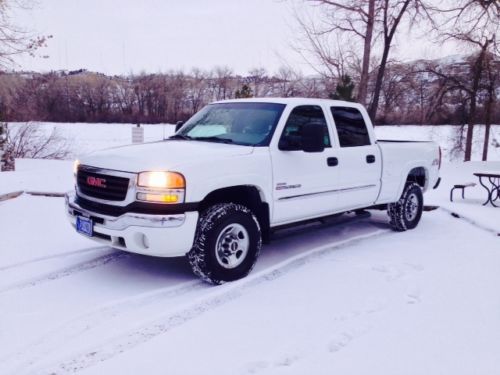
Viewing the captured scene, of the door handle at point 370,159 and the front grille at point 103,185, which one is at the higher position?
the door handle at point 370,159

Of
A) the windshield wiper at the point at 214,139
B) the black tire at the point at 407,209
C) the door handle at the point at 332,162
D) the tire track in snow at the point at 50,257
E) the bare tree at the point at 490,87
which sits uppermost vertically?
the bare tree at the point at 490,87

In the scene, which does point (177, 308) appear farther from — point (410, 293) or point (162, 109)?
point (162, 109)

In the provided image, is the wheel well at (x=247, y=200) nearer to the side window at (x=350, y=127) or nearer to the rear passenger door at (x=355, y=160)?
the rear passenger door at (x=355, y=160)

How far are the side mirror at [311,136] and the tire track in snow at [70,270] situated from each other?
8.13ft

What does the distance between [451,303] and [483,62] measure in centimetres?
1578

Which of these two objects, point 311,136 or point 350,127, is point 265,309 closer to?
point 311,136

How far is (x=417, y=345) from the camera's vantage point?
3.25 m

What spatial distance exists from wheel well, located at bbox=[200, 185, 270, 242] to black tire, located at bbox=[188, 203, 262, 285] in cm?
13

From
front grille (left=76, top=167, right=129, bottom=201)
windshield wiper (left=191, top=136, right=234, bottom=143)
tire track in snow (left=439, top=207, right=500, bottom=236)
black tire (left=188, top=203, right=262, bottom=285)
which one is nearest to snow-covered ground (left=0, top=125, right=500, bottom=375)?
black tire (left=188, top=203, right=262, bottom=285)

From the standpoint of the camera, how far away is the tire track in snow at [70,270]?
14.1 ft

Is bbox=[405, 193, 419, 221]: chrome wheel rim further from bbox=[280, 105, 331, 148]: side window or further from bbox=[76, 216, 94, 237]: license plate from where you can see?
bbox=[76, 216, 94, 237]: license plate

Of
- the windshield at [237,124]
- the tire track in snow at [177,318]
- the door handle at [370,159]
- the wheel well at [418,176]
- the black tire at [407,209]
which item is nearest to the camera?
the tire track in snow at [177,318]

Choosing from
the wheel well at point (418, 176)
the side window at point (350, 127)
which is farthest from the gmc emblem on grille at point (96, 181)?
the wheel well at point (418, 176)

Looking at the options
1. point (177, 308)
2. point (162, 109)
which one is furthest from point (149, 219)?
point (162, 109)
